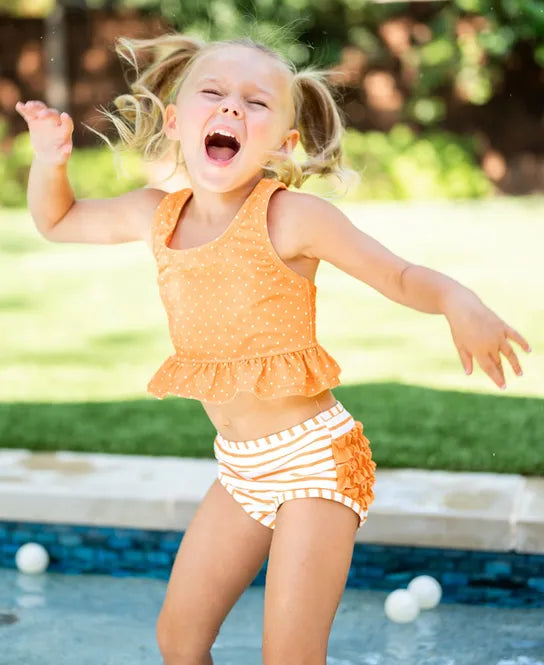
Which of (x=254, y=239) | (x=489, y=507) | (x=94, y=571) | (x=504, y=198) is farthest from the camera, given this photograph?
(x=504, y=198)

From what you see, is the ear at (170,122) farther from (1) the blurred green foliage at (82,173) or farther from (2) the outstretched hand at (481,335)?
(1) the blurred green foliage at (82,173)

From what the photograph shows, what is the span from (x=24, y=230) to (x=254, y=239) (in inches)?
451

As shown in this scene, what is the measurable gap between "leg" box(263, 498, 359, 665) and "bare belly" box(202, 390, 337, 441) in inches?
7.8

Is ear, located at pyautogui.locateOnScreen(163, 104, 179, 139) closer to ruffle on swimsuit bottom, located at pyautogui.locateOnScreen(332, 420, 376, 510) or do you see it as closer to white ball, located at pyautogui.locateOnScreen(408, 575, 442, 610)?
ruffle on swimsuit bottom, located at pyautogui.locateOnScreen(332, 420, 376, 510)

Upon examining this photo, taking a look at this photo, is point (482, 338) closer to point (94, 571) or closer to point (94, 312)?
point (94, 571)

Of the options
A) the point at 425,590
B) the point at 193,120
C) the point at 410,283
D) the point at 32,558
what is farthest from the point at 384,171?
the point at 410,283

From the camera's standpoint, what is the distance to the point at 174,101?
3.01 metres

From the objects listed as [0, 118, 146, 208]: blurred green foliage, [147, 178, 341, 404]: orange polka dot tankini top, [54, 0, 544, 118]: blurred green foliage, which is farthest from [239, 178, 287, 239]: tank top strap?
[54, 0, 544, 118]: blurred green foliage

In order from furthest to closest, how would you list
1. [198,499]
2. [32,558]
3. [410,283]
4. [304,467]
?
[32,558] → [198,499] → [304,467] → [410,283]

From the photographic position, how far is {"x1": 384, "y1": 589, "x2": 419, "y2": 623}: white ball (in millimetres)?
3607

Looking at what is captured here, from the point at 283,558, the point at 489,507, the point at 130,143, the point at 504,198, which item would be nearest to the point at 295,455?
the point at 283,558

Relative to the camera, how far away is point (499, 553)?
3637 millimetres

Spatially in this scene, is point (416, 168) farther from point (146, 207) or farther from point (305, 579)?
point (305, 579)

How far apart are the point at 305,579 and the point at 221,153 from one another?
984 millimetres
